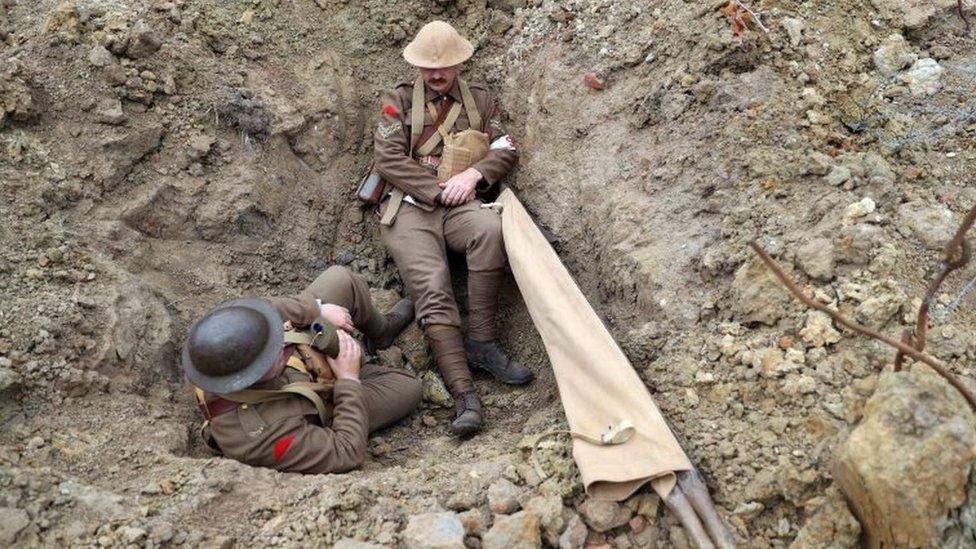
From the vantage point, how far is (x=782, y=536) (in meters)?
2.96

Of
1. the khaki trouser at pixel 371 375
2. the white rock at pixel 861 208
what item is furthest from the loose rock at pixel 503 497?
the white rock at pixel 861 208

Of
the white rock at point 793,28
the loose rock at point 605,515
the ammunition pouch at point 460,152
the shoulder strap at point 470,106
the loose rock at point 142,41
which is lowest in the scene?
the loose rock at point 605,515

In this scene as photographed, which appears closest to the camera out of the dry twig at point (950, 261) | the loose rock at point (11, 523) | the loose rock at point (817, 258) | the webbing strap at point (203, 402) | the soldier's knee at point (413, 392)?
the dry twig at point (950, 261)

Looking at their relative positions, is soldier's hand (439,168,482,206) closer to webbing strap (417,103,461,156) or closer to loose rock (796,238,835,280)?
webbing strap (417,103,461,156)

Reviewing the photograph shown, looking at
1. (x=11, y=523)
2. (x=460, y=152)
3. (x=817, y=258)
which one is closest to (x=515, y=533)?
(x=817, y=258)

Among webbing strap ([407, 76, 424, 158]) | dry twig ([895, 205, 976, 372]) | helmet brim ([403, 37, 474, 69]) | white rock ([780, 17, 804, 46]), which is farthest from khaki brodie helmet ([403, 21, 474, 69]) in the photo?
dry twig ([895, 205, 976, 372])

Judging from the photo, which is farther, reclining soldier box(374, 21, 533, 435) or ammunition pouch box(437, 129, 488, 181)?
ammunition pouch box(437, 129, 488, 181)

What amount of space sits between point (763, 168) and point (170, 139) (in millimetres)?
3195

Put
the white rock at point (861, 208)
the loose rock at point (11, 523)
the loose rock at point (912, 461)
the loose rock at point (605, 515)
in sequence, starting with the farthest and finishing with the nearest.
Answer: the white rock at point (861, 208) < the loose rock at point (605, 515) < the loose rock at point (11, 523) < the loose rock at point (912, 461)

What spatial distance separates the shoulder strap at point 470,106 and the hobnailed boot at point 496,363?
129cm

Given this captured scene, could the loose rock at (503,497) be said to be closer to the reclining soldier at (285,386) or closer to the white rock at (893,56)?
the reclining soldier at (285,386)

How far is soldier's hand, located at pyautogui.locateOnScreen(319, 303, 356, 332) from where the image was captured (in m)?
4.21

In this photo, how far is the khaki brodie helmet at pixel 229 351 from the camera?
3.51 metres

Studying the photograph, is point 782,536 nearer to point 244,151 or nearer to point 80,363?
point 80,363
